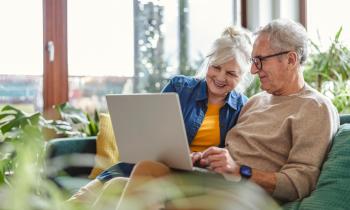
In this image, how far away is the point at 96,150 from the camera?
3170 mm

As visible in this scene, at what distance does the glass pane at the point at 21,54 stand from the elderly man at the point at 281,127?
224 centimetres

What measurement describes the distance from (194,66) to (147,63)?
1.37 ft

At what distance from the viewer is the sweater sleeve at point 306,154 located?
1677mm

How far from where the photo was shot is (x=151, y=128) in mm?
1637

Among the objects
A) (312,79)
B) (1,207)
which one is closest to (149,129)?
(1,207)

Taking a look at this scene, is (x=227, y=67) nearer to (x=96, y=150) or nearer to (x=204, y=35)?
(x=96, y=150)

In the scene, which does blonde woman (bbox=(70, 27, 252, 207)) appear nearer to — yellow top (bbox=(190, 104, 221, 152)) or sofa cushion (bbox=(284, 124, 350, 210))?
yellow top (bbox=(190, 104, 221, 152))

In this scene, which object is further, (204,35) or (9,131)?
(204,35)

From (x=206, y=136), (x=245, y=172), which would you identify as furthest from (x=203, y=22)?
(x=245, y=172)

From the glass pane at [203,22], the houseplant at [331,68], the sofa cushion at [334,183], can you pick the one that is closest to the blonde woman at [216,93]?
the sofa cushion at [334,183]

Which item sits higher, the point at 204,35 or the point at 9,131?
the point at 204,35

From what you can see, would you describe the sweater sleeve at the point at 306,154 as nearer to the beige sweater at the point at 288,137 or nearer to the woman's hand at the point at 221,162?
the beige sweater at the point at 288,137

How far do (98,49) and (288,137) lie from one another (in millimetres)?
2547

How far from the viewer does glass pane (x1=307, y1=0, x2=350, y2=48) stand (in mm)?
3755
